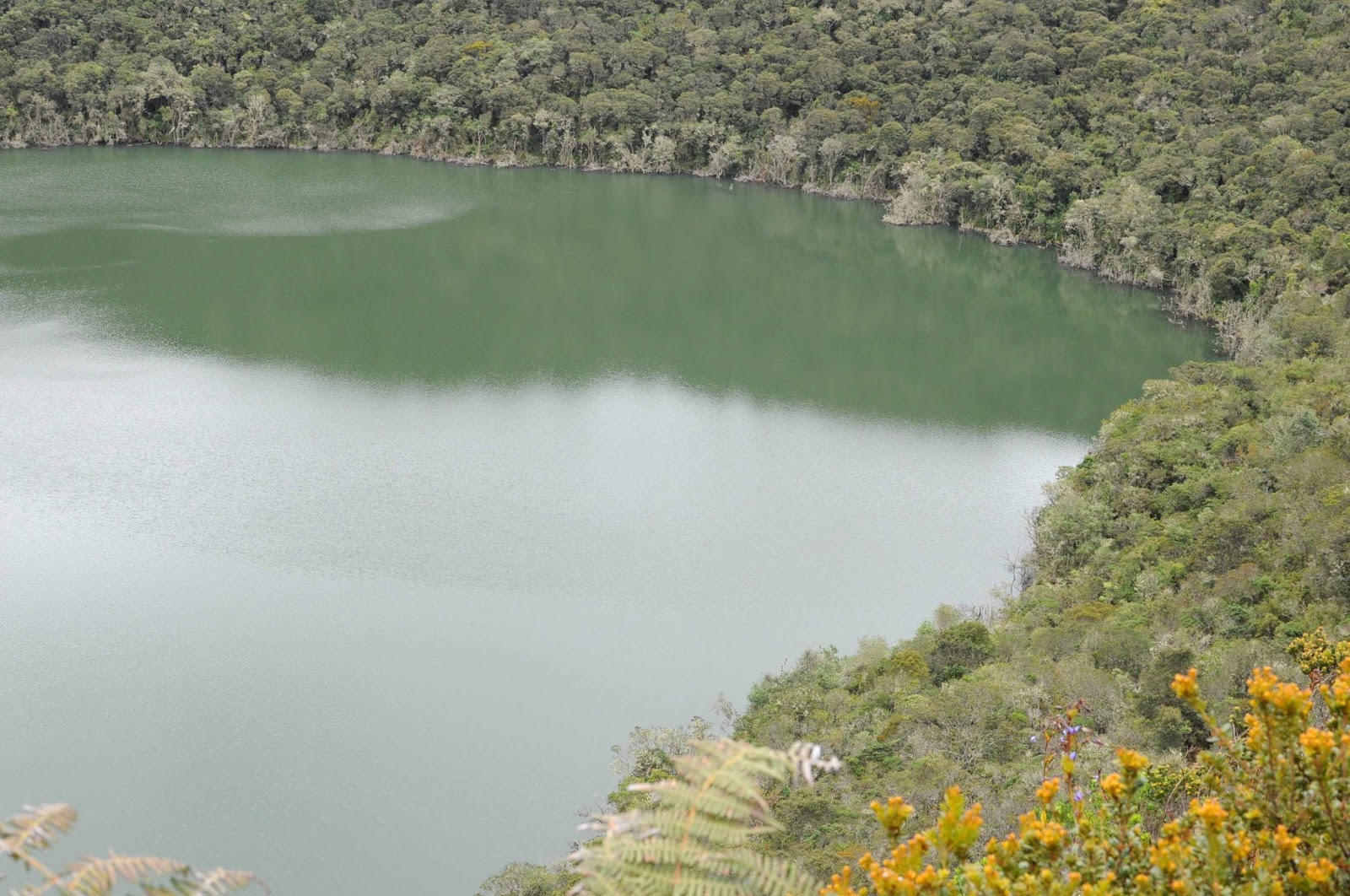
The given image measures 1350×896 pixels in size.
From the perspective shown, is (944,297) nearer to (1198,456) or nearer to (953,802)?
(1198,456)

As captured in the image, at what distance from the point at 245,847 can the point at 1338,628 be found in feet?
34.4

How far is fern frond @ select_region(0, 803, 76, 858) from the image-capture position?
2.23 metres

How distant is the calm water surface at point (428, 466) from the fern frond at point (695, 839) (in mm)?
9416

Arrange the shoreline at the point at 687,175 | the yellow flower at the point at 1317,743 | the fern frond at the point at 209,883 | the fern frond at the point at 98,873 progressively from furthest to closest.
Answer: the shoreline at the point at 687,175
the yellow flower at the point at 1317,743
the fern frond at the point at 209,883
the fern frond at the point at 98,873

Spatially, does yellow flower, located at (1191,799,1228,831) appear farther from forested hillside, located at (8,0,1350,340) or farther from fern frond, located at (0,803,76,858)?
forested hillside, located at (8,0,1350,340)

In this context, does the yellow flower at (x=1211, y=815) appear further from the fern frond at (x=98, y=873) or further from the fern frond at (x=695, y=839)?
the fern frond at (x=98, y=873)

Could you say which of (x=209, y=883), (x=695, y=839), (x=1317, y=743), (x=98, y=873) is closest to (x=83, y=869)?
(x=98, y=873)

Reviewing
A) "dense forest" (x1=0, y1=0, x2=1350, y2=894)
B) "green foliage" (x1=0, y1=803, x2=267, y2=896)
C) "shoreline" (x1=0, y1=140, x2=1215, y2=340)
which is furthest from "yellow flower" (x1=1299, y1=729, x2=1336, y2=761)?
"shoreline" (x1=0, y1=140, x2=1215, y2=340)

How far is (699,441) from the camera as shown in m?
22.0

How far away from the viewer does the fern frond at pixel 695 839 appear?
2.46 m

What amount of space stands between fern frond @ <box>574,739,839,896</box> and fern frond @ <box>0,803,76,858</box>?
3.32 ft

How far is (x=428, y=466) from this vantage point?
20062 millimetres

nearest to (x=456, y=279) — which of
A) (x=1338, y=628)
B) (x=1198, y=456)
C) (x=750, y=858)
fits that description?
(x=1198, y=456)

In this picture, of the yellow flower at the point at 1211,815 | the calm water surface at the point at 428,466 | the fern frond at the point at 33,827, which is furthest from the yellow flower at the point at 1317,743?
the calm water surface at the point at 428,466
